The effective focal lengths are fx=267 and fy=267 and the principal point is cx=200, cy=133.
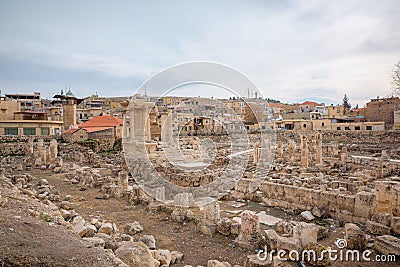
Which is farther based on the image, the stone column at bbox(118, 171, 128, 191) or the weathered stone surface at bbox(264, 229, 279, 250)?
the stone column at bbox(118, 171, 128, 191)

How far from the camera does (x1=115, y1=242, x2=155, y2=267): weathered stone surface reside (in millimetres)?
3775

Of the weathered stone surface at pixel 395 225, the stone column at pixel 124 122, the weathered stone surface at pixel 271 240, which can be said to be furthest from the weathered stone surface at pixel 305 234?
the stone column at pixel 124 122

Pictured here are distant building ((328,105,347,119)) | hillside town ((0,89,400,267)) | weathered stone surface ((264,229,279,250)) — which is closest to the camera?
hillside town ((0,89,400,267))

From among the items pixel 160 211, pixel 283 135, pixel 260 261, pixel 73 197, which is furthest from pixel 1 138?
pixel 283 135

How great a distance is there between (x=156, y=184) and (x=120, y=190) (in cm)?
169

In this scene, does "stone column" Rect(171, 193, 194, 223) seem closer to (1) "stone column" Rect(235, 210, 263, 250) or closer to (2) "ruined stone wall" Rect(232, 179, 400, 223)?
(1) "stone column" Rect(235, 210, 263, 250)

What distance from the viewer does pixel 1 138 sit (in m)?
25.1

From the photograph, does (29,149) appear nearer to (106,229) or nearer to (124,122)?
(124,122)

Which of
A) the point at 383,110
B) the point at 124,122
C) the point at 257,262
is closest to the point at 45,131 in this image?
the point at 124,122

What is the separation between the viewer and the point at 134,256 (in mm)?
3850

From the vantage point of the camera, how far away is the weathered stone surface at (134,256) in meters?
3.78

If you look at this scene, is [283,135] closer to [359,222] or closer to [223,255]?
[359,222]

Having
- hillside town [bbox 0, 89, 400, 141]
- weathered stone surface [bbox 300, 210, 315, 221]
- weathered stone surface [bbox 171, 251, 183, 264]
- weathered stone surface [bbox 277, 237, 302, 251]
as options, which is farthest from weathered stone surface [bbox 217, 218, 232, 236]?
hillside town [bbox 0, 89, 400, 141]

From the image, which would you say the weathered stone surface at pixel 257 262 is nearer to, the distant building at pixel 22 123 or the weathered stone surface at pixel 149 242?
the weathered stone surface at pixel 149 242
